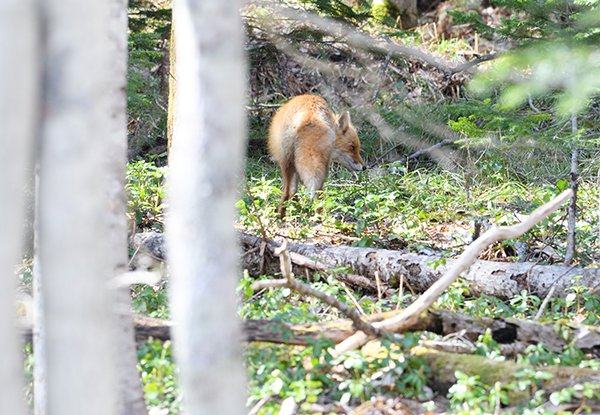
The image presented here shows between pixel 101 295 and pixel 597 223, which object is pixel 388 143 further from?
pixel 101 295

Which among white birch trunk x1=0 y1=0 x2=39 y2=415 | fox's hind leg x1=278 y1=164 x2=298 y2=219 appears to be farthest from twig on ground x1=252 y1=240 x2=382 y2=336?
fox's hind leg x1=278 y1=164 x2=298 y2=219

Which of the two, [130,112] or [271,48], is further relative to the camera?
[271,48]

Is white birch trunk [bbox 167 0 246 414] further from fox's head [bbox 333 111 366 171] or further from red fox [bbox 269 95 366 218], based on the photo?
fox's head [bbox 333 111 366 171]

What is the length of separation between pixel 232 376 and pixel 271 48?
12.8 meters

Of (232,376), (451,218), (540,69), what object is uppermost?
(540,69)

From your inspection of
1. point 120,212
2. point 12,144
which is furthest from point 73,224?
point 120,212

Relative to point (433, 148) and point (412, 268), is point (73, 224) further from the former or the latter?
point (433, 148)

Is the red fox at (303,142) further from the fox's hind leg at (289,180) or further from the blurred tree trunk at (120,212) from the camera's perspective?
the blurred tree trunk at (120,212)

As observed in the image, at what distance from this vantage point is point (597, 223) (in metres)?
8.77

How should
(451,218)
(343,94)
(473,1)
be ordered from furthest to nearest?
1. (473,1)
2. (343,94)
3. (451,218)

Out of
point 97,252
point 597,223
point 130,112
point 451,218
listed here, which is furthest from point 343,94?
point 97,252

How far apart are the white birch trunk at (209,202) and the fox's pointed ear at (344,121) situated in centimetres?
970

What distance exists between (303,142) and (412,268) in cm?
411

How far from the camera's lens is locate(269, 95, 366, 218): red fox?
11305mm
